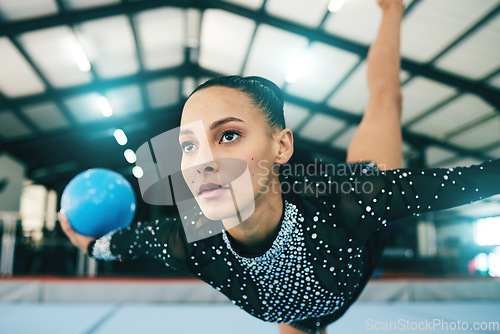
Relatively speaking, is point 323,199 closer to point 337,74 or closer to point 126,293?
point 126,293

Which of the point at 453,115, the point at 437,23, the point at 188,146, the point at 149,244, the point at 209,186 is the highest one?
the point at 437,23

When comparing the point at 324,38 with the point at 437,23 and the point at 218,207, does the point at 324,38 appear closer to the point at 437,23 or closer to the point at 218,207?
the point at 437,23

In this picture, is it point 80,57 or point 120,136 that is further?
point 120,136

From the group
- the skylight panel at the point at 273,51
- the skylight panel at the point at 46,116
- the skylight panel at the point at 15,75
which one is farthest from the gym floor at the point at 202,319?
the skylight panel at the point at 46,116

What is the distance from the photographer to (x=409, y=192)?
3.30 ft

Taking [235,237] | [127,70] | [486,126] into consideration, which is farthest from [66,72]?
[486,126]

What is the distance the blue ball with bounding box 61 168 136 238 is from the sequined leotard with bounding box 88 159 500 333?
302mm

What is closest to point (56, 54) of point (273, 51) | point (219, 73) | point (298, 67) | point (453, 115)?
point (219, 73)

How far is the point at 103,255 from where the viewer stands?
4.26 feet

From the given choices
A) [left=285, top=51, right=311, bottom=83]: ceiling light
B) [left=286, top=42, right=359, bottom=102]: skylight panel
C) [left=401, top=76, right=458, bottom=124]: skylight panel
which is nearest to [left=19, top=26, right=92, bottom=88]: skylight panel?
[left=285, top=51, right=311, bottom=83]: ceiling light

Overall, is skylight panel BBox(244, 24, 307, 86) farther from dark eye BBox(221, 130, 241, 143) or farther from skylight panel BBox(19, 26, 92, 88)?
dark eye BBox(221, 130, 241, 143)

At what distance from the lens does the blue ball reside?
55.7 inches

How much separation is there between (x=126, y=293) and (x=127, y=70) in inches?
226

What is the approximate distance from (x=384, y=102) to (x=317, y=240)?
978 millimetres
